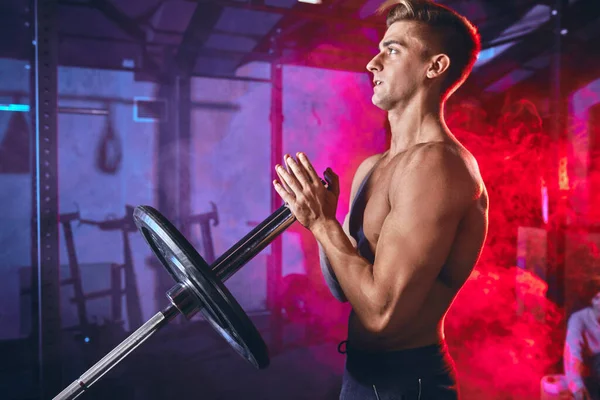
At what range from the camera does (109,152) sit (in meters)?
3.57

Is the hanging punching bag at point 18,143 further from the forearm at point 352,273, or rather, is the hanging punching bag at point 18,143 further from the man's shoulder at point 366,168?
the forearm at point 352,273

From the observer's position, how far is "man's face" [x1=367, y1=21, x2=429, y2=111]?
1.18 metres

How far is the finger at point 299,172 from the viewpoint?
105 cm

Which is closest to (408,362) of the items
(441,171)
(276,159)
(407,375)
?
(407,375)

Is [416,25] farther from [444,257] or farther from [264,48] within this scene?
[264,48]

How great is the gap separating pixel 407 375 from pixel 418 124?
703 mm

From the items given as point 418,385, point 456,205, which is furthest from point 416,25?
point 418,385

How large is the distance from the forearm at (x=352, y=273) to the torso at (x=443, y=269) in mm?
125

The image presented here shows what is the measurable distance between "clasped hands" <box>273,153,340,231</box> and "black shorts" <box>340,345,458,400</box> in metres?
0.41

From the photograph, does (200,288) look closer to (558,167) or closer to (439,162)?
(439,162)

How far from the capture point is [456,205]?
1.00 metres

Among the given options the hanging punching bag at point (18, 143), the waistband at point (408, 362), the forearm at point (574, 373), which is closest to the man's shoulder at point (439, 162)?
the waistband at point (408, 362)

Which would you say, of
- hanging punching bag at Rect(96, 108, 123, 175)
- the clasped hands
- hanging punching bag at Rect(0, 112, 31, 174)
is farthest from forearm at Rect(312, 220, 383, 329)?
hanging punching bag at Rect(96, 108, 123, 175)

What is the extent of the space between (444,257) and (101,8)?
305cm
